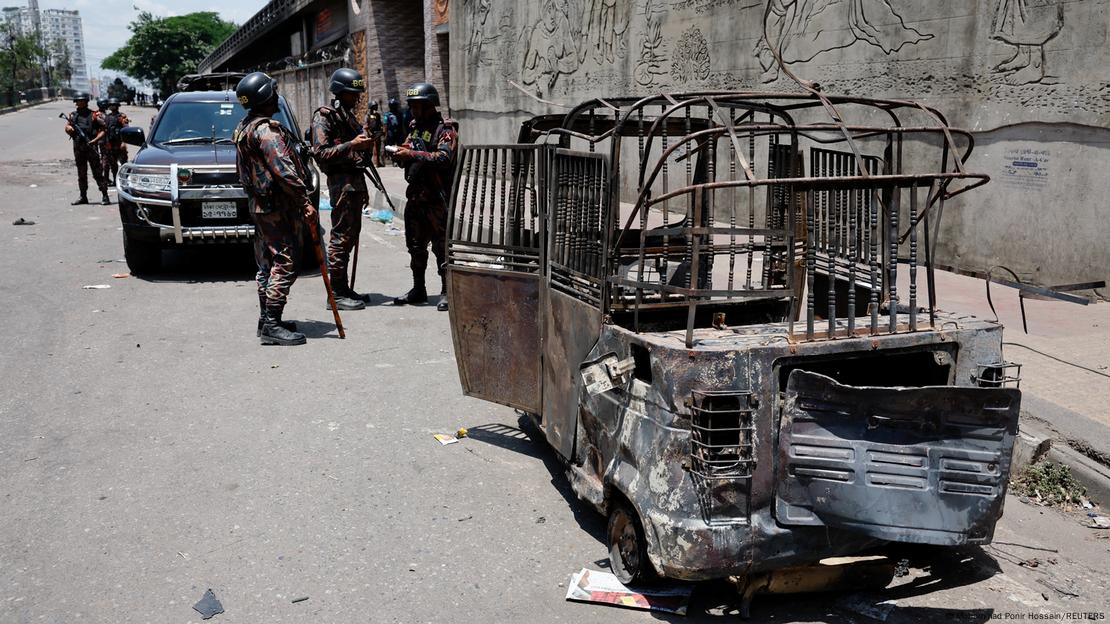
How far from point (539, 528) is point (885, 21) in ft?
23.1

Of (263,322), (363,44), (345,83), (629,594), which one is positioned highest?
(363,44)

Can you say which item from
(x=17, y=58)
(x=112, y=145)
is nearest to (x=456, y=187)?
(x=112, y=145)

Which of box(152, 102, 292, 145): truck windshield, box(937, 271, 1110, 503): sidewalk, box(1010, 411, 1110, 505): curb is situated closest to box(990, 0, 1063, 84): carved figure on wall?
box(937, 271, 1110, 503): sidewalk

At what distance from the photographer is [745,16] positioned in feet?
35.2

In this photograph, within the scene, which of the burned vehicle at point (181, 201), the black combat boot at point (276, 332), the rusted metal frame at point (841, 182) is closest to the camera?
the rusted metal frame at point (841, 182)

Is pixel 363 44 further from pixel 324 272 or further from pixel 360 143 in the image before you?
pixel 324 272

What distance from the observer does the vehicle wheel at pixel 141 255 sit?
29.3 ft

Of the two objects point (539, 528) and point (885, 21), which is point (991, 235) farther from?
point (539, 528)

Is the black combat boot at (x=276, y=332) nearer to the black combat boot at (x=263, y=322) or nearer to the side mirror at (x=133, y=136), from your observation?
the black combat boot at (x=263, y=322)

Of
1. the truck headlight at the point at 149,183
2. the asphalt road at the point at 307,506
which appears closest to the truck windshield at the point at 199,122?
the truck headlight at the point at 149,183

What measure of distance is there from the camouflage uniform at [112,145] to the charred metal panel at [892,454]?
14867 millimetres

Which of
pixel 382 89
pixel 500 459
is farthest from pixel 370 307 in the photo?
pixel 382 89

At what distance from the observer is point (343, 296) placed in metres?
7.83

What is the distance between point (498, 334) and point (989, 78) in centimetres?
576
